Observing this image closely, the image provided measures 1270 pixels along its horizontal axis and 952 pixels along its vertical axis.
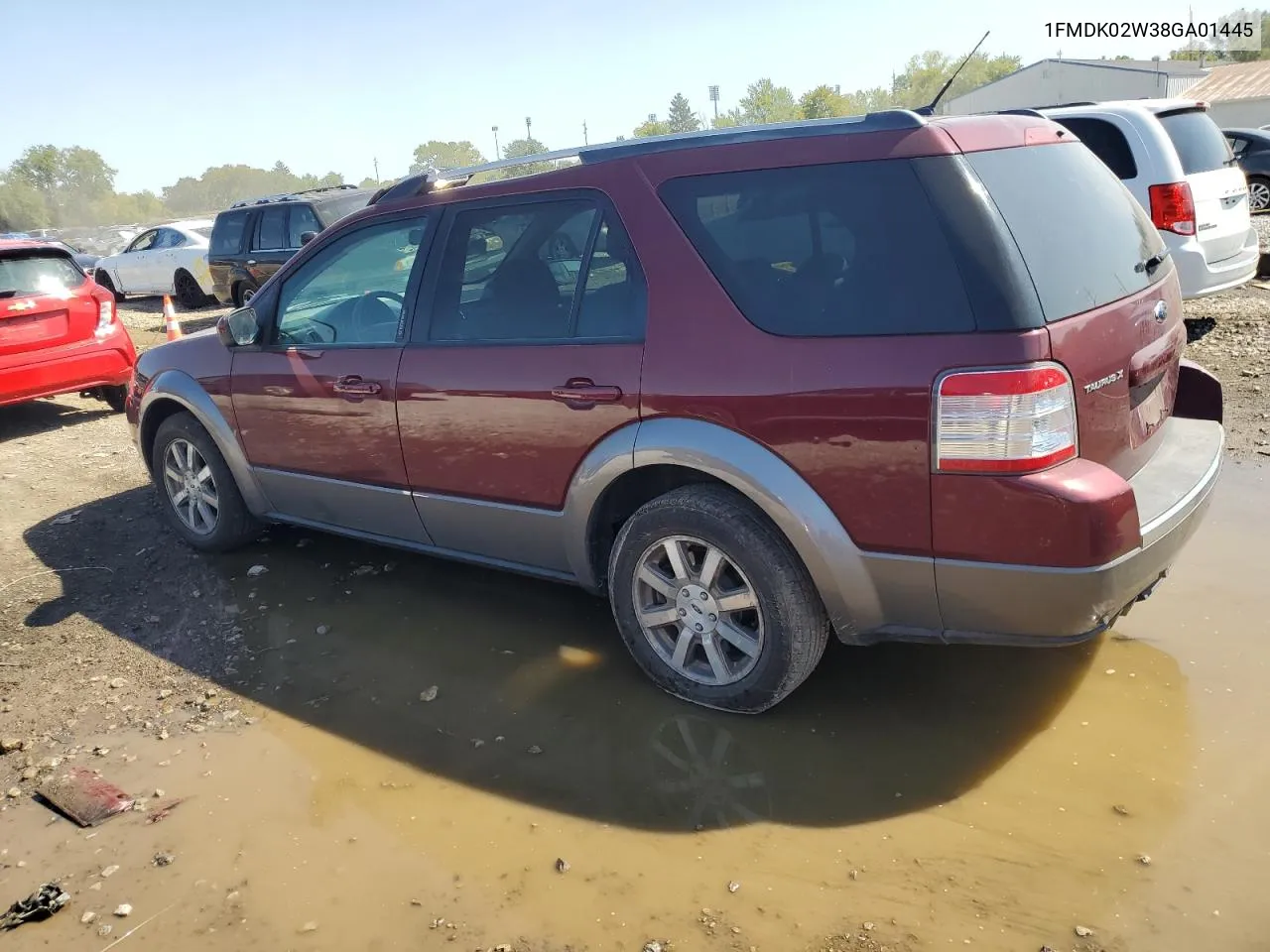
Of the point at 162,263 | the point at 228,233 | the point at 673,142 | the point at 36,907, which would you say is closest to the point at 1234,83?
the point at 162,263

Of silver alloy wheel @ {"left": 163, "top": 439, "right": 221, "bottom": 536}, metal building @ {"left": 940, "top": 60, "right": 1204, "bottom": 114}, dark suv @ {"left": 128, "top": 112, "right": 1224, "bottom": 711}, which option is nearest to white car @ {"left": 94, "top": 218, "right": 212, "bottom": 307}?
silver alloy wheel @ {"left": 163, "top": 439, "right": 221, "bottom": 536}

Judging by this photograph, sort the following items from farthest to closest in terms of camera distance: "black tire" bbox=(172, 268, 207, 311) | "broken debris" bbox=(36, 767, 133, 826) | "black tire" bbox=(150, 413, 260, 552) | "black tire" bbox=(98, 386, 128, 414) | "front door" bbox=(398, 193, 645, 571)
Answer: "black tire" bbox=(172, 268, 207, 311), "black tire" bbox=(98, 386, 128, 414), "black tire" bbox=(150, 413, 260, 552), "front door" bbox=(398, 193, 645, 571), "broken debris" bbox=(36, 767, 133, 826)

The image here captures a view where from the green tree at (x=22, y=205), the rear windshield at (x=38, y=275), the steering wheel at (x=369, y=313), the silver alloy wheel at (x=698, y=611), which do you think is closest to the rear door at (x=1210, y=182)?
the silver alloy wheel at (x=698, y=611)

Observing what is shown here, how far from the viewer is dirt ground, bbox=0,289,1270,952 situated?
8.20 ft

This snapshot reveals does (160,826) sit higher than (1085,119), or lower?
lower

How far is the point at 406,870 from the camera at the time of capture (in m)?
2.76

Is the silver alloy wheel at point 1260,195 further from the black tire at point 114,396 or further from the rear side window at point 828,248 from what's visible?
the black tire at point 114,396

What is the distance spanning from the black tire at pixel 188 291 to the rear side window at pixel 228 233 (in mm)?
2749

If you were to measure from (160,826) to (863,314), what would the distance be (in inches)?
108

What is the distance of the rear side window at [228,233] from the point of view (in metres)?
13.2

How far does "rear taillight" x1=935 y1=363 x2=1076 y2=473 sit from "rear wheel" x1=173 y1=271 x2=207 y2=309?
15.9 metres

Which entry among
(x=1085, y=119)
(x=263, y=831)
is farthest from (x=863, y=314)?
(x=1085, y=119)

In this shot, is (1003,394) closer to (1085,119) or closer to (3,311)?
(1085,119)

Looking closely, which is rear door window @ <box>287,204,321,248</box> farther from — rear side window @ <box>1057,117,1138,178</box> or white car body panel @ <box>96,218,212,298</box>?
rear side window @ <box>1057,117,1138,178</box>
